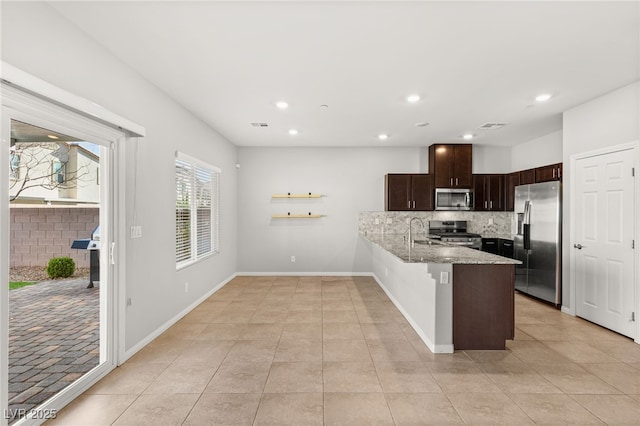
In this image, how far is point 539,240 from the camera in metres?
4.64

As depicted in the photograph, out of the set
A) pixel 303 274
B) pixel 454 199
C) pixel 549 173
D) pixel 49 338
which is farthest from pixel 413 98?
pixel 49 338

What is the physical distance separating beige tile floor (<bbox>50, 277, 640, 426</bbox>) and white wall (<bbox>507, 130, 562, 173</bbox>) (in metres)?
2.74

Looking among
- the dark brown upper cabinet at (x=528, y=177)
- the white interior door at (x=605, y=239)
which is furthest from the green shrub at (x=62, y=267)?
the dark brown upper cabinet at (x=528, y=177)

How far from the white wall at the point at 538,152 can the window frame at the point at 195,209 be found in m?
5.66

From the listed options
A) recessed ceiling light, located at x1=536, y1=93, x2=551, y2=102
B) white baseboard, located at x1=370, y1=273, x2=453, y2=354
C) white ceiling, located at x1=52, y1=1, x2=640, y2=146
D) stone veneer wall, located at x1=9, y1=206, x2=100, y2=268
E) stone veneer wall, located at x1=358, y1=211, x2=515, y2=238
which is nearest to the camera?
white ceiling, located at x1=52, y1=1, x2=640, y2=146

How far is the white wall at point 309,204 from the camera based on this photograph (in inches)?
255

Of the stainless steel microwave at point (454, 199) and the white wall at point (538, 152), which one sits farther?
the stainless steel microwave at point (454, 199)

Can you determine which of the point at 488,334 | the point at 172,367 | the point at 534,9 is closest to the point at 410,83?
the point at 534,9

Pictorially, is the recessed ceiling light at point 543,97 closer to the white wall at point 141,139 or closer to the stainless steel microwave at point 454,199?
the stainless steel microwave at point 454,199

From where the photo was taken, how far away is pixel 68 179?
101 inches

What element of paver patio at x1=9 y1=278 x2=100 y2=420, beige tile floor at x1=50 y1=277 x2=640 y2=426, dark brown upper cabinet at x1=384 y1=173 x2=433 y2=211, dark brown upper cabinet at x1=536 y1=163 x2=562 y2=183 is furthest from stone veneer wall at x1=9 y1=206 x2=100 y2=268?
dark brown upper cabinet at x1=536 y1=163 x2=562 y2=183

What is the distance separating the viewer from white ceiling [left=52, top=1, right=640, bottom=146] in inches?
82.0

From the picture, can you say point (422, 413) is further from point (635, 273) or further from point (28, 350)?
point (28, 350)

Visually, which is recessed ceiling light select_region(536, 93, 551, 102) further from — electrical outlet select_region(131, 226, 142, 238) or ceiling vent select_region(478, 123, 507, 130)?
electrical outlet select_region(131, 226, 142, 238)
